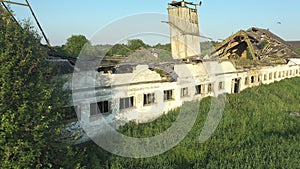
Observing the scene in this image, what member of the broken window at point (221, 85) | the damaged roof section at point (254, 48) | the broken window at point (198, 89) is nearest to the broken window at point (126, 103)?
the broken window at point (198, 89)

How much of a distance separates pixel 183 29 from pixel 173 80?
14.6ft

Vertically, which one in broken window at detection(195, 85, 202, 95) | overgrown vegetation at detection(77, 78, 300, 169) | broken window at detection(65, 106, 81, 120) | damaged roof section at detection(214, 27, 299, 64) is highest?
damaged roof section at detection(214, 27, 299, 64)

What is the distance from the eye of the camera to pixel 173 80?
12.6 m

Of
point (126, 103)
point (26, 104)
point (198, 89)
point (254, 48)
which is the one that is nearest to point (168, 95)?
point (126, 103)

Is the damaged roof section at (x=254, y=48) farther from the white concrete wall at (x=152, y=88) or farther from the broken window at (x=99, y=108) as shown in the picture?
the broken window at (x=99, y=108)

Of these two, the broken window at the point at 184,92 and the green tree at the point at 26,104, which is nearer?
the green tree at the point at 26,104

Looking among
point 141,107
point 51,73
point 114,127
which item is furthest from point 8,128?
point 141,107

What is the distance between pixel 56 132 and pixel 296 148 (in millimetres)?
7731

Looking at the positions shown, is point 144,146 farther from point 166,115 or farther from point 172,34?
point 172,34

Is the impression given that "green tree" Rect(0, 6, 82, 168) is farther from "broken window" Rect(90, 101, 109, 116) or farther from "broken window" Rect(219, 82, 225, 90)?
"broken window" Rect(219, 82, 225, 90)

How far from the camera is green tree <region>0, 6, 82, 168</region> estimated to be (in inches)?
182

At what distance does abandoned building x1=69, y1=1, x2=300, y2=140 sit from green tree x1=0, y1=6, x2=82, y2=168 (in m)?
3.16

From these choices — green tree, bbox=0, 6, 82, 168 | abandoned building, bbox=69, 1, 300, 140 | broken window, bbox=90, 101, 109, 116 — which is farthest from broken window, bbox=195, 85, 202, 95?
green tree, bbox=0, 6, 82, 168

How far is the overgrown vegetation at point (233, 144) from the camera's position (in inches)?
284
